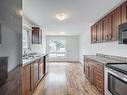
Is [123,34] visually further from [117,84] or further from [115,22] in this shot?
[117,84]

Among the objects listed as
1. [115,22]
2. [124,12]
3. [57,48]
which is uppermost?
[124,12]

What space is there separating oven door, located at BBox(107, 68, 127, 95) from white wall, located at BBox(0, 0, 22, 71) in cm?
162

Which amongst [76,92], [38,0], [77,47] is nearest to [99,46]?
[76,92]

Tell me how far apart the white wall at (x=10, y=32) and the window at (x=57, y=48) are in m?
11.5

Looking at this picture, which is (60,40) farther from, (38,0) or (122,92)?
(122,92)

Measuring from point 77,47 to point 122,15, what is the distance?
9215 millimetres

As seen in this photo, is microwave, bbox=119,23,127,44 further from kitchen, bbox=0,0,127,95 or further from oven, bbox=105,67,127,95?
oven, bbox=105,67,127,95

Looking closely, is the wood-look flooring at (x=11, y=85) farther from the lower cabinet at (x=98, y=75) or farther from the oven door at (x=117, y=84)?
the lower cabinet at (x=98, y=75)

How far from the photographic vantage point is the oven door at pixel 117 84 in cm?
204

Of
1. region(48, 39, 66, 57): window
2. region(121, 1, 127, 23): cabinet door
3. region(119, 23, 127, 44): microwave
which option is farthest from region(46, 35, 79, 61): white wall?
region(119, 23, 127, 44): microwave

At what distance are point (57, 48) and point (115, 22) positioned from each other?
9.24m

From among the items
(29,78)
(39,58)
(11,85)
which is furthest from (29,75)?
(11,85)

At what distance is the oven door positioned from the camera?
2.04 meters

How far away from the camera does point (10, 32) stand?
84 centimetres
